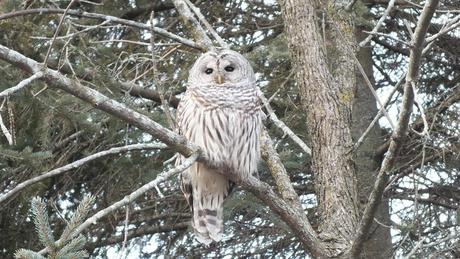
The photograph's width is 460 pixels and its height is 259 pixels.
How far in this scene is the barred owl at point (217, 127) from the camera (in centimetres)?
441

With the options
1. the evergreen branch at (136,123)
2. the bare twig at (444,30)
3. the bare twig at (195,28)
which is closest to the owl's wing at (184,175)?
the bare twig at (195,28)

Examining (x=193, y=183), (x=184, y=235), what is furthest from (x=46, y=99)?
(x=184, y=235)

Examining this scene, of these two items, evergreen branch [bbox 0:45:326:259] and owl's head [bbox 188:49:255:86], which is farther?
owl's head [bbox 188:49:255:86]

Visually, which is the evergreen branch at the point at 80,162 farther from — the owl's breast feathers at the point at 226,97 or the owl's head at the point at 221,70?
the owl's head at the point at 221,70

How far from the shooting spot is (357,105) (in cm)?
659

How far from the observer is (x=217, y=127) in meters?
4.40

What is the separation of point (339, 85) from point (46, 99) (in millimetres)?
1651

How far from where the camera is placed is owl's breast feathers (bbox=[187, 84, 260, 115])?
447 centimetres

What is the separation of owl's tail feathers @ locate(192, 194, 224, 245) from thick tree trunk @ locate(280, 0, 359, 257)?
642 mm

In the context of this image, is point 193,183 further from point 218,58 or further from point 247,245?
point 247,245

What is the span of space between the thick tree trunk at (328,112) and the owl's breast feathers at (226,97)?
275 millimetres

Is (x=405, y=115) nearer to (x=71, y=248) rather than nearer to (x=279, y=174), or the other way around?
(x=71, y=248)

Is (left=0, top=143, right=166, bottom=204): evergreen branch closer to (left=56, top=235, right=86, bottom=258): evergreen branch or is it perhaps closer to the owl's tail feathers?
(left=56, top=235, right=86, bottom=258): evergreen branch

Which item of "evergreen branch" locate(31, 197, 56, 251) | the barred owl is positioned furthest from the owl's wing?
"evergreen branch" locate(31, 197, 56, 251)
